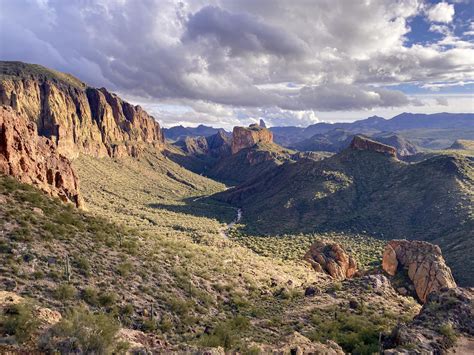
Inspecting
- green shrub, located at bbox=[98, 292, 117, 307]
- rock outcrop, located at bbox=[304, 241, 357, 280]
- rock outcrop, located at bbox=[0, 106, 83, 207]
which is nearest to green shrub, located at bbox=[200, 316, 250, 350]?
green shrub, located at bbox=[98, 292, 117, 307]

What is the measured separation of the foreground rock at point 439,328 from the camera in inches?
583

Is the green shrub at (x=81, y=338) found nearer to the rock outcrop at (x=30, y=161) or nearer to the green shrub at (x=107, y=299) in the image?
the green shrub at (x=107, y=299)

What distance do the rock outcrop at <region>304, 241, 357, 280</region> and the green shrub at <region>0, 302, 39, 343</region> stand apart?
3907 centimetres

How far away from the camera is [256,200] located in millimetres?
126688

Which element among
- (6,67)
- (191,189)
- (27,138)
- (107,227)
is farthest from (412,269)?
(6,67)

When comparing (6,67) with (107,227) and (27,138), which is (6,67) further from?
(107,227)

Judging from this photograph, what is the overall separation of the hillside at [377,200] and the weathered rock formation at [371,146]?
6.79ft

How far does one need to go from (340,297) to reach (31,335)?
22.4 metres

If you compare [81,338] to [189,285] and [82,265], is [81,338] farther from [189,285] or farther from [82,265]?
[189,285]

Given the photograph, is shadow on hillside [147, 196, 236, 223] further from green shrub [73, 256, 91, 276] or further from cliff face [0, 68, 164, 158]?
green shrub [73, 256, 91, 276]

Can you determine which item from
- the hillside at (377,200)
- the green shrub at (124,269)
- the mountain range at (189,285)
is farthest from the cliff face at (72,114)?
the green shrub at (124,269)

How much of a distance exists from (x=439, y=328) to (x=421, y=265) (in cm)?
2260

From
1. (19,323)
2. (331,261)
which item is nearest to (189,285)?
(19,323)

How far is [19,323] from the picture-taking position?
10.7 metres
